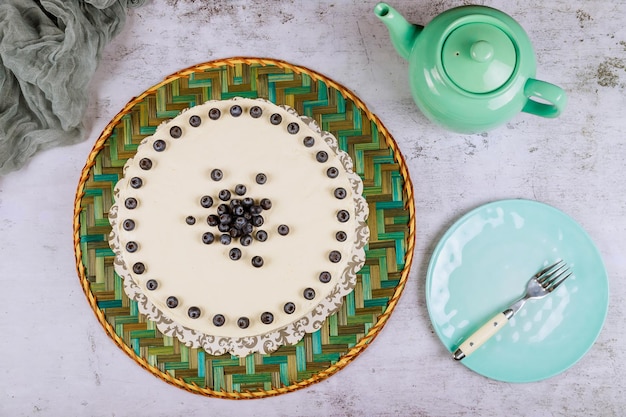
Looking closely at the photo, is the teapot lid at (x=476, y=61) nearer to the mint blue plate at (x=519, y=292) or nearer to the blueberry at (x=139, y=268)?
the mint blue plate at (x=519, y=292)

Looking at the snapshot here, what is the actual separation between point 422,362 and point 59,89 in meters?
0.66

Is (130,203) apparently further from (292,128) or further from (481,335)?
(481,335)

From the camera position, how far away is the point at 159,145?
2.88ft

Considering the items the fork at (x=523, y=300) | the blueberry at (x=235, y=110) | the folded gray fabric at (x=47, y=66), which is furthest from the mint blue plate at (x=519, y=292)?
the folded gray fabric at (x=47, y=66)

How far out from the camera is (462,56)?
72 centimetres

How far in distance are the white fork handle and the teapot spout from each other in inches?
15.2

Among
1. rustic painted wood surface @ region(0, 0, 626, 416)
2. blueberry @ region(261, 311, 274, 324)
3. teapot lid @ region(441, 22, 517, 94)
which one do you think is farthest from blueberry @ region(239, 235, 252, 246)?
teapot lid @ region(441, 22, 517, 94)

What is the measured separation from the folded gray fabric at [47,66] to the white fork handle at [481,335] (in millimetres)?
640

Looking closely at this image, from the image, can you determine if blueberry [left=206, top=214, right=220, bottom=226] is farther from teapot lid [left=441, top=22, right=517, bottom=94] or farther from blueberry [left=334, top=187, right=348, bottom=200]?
teapot lid [left=441, top=22, right=517, bottom=94]

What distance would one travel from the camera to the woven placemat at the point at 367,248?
2.90 ft

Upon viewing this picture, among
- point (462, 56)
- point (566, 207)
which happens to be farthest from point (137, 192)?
point (566, 207)

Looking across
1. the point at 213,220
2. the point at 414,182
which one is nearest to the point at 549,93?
the point at 414,182

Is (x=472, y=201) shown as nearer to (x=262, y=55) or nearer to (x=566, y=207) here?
(x=566, y=207)

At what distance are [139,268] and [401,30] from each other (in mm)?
486
